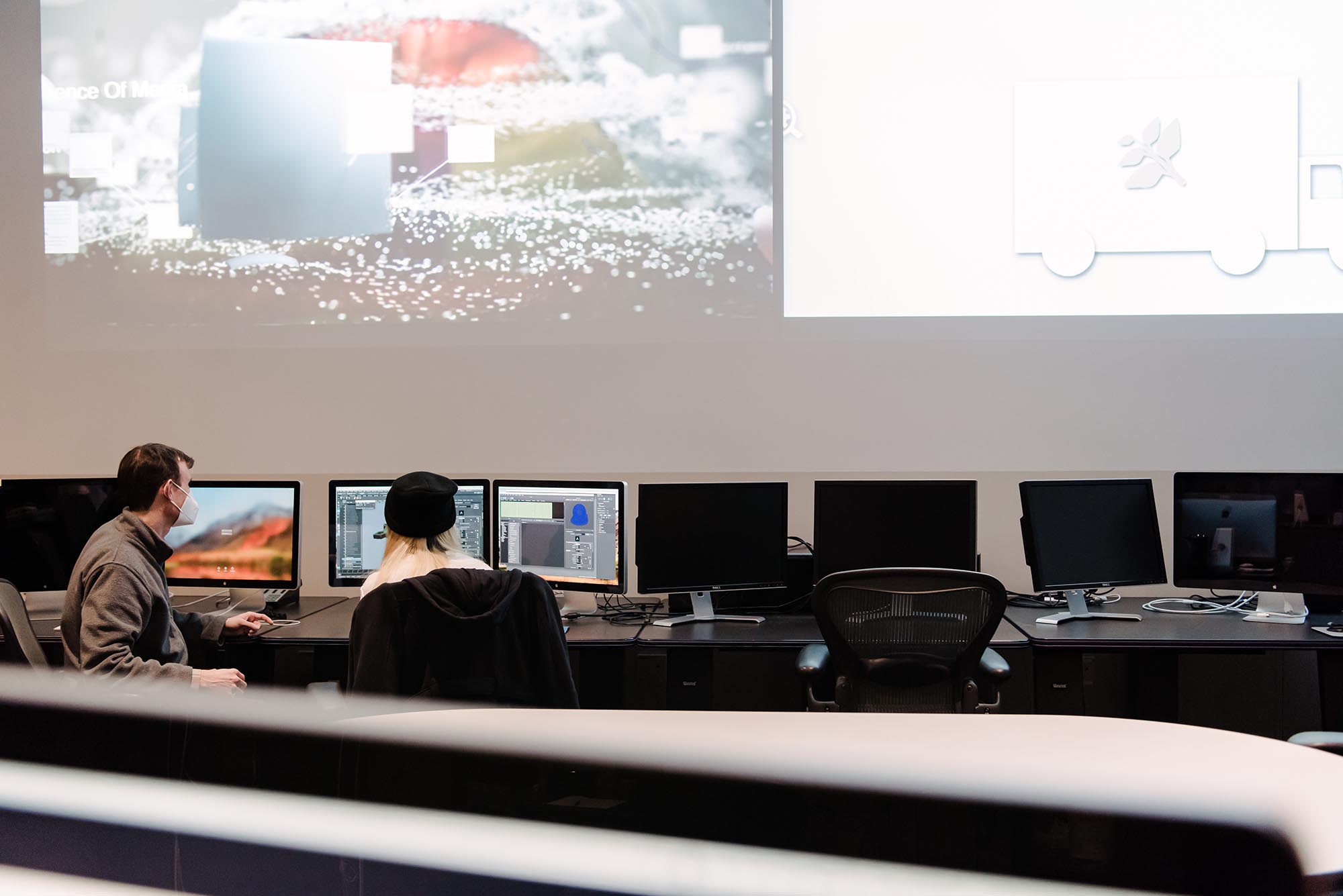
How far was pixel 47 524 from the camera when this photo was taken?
344 centimetres

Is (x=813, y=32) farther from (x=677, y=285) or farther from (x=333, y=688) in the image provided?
(x=333, y=688)

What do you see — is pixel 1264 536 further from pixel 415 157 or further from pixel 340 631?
pixel 415 157

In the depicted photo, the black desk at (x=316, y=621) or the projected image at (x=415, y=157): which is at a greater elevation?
the projected image at (x=415, y=157)

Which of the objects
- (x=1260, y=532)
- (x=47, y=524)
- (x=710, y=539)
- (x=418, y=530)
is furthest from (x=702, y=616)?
(x=47, y=524)

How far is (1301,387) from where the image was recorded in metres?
3.74

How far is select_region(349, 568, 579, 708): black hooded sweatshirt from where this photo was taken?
6.58ft

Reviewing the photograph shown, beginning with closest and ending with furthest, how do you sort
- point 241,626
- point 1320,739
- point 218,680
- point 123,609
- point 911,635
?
point 1320,739, point 123,609, point 218,680, point 911,635, point 241,626

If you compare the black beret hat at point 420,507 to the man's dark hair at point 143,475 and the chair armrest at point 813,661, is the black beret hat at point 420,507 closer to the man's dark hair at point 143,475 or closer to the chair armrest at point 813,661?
the man's dark hair at point 143,475

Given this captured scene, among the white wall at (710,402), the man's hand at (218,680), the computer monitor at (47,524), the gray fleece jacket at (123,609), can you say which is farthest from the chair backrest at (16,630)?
the white wall at (710,402)

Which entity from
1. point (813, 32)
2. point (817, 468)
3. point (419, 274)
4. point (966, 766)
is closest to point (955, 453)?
point (817, 468)

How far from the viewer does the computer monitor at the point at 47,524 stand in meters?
3.42

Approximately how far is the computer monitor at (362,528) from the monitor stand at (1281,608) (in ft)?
8.54

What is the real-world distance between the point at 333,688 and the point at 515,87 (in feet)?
7.57

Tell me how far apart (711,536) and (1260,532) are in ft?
6.11
